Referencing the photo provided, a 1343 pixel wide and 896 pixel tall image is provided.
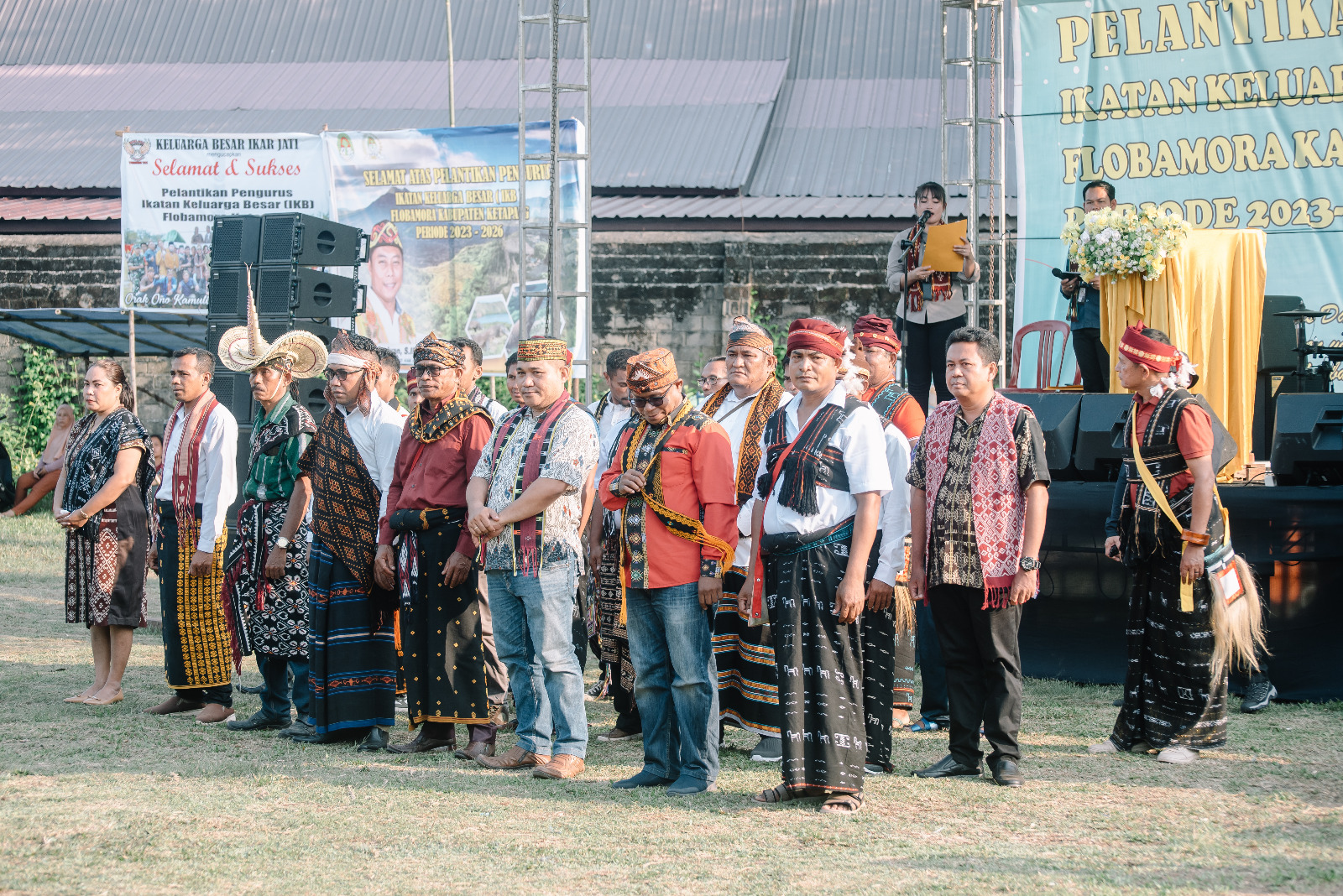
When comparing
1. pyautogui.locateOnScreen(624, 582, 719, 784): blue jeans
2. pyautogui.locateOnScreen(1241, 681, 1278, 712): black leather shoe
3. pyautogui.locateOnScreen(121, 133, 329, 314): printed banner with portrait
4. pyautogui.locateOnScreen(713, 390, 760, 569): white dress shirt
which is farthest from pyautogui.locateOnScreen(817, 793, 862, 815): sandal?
pyautogui.locateOnScreen(121, 133, 329, 314): printed banner with portrait

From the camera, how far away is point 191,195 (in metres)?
15.3

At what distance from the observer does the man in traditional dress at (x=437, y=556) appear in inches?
231

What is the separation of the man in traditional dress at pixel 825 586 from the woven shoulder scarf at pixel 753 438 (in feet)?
2.88

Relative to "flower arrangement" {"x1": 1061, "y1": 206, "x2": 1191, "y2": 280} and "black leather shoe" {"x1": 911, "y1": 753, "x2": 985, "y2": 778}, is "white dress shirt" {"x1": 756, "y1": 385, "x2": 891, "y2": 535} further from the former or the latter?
"flower arrangement" {"x1": 1061, "y1": 206, "x2": 1191, "y2": 280}

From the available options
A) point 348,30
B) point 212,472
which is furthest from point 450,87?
point 212,472

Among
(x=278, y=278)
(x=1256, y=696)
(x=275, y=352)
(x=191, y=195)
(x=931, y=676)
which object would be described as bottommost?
(x=1256, y=696)

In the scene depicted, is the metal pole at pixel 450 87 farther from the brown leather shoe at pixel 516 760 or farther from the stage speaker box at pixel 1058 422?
the brown leather shoe at pixel 516 760

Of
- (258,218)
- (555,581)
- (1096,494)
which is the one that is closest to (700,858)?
(555,581)

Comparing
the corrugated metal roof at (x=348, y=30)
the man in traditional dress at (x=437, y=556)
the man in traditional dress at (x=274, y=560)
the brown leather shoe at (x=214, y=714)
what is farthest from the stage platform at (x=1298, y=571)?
the corrugated metal roof at (x=348, y=30)

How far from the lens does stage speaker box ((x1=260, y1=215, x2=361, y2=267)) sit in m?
9.67

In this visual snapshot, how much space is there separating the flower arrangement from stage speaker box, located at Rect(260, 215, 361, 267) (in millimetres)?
5205

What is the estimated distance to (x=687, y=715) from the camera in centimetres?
518

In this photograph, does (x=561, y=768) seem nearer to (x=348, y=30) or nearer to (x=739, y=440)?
(x=739, y=440)

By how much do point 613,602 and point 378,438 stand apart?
1.32m
